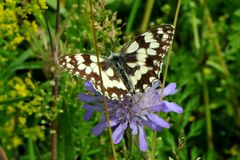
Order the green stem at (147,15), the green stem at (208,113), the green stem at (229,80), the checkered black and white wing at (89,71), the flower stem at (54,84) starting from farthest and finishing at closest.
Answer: the green stem at (147,15)
the green stem at (229,80)
the green stem at (208,113)
the flower stem at (54,84)
the checkered black and white wing at (89,71)

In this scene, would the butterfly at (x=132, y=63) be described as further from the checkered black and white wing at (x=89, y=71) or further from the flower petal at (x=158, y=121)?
the flower petal at (x=158, y=121)

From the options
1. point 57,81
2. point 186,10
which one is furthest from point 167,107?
point 186,10

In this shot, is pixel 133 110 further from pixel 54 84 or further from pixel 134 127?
pixel 54 84

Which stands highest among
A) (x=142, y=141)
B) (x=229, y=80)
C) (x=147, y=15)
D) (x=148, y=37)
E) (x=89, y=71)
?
(x=147, y=15)

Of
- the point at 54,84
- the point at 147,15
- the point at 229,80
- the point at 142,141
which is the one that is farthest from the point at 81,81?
the point at 147,15

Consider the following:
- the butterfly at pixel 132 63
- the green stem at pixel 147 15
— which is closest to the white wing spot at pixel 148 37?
the butterfly at pixel 132 63

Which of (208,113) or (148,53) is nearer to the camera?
(148,53)

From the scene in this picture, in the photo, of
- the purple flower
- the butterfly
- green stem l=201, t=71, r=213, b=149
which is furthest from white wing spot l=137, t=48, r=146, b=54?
green stem l=201, t=71, r=213, b=149
